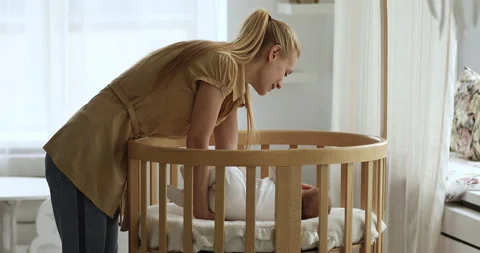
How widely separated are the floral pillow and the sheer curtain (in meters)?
0.91

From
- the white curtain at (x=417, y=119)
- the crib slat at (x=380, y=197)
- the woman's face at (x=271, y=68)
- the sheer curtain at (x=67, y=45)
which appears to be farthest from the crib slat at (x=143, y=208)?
the sheer curtain at (x=67, y=45)

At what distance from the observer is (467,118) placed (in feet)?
9.31

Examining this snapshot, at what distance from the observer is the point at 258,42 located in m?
1.96

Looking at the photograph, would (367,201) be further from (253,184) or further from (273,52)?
(273,52)

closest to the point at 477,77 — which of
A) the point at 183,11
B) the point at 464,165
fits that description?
the point at 464,165

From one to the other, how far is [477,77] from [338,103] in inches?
20.2

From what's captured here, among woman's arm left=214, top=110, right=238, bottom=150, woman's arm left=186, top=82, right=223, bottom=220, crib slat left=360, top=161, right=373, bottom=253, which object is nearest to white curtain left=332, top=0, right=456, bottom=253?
crib slat left=360, top=161, right=373, bottom=253

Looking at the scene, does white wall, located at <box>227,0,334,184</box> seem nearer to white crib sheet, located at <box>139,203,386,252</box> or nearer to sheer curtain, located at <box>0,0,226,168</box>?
sheer curtain, located at <box>0,0,226,168</box>

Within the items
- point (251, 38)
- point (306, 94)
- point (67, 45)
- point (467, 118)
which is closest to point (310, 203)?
point (251, 38)

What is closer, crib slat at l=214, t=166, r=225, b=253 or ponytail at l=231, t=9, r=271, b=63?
crib slat at l=214, t=166, r=225, b=253

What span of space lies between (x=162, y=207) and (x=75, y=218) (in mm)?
234

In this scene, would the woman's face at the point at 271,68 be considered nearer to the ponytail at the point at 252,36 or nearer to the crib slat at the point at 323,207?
the ponytail at the point at 252,36

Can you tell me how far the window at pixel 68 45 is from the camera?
2963mm

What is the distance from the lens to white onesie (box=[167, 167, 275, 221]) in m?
1.92
